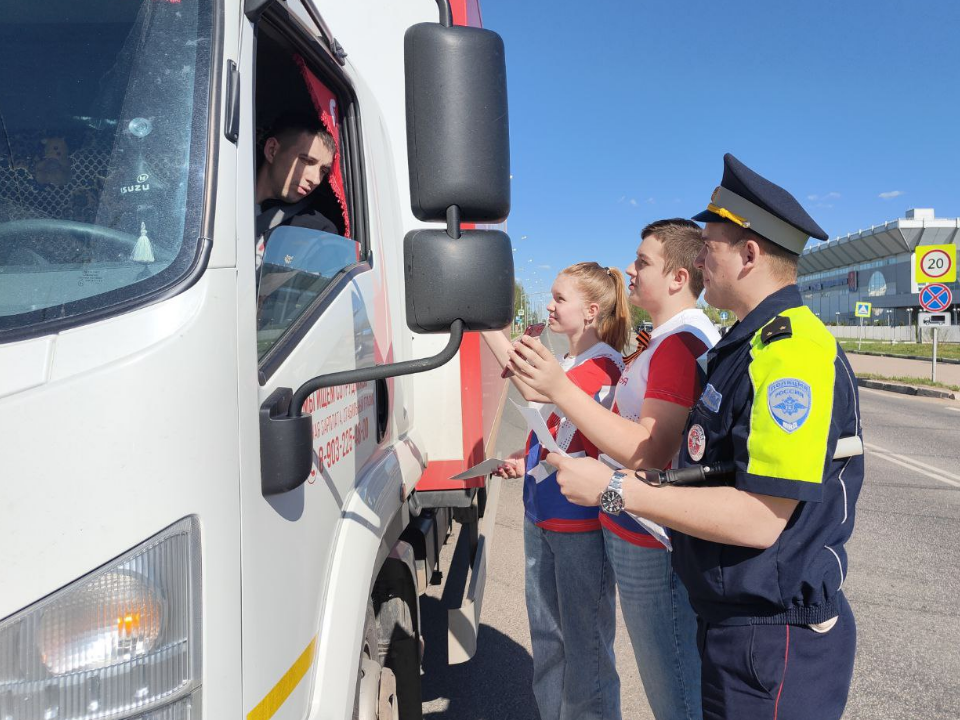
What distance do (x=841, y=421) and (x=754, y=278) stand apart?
0.41 m

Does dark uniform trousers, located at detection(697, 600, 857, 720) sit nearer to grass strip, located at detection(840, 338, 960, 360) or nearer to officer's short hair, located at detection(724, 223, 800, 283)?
officer's short hair, located at detection(724, 223, 800, 283)

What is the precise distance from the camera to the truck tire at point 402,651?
92.2 inches

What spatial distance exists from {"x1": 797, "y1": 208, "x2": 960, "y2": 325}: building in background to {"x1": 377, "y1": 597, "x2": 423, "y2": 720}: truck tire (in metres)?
60.5

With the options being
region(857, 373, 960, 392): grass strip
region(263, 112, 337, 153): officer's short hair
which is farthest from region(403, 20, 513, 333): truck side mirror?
region(857, 373, 960, 392): grass strip

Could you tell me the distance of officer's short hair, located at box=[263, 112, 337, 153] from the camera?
2146 mm

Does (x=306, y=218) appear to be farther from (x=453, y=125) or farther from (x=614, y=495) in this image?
(x=614, y=495)

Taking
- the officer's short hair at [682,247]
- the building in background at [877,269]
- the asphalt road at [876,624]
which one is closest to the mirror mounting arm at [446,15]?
the officer's short hair at [682,247]

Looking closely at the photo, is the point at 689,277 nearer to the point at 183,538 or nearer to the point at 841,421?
the point at 841,421

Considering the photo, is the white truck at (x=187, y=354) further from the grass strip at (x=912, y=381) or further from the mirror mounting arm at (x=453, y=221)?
the grass strip at (x=912, y=381)

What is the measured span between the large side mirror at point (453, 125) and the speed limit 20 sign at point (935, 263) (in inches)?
677

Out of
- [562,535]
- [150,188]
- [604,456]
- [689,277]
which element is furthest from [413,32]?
[562,535]

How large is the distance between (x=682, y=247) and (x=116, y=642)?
1908mm

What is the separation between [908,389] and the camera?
1712 cm

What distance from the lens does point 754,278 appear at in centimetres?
178
